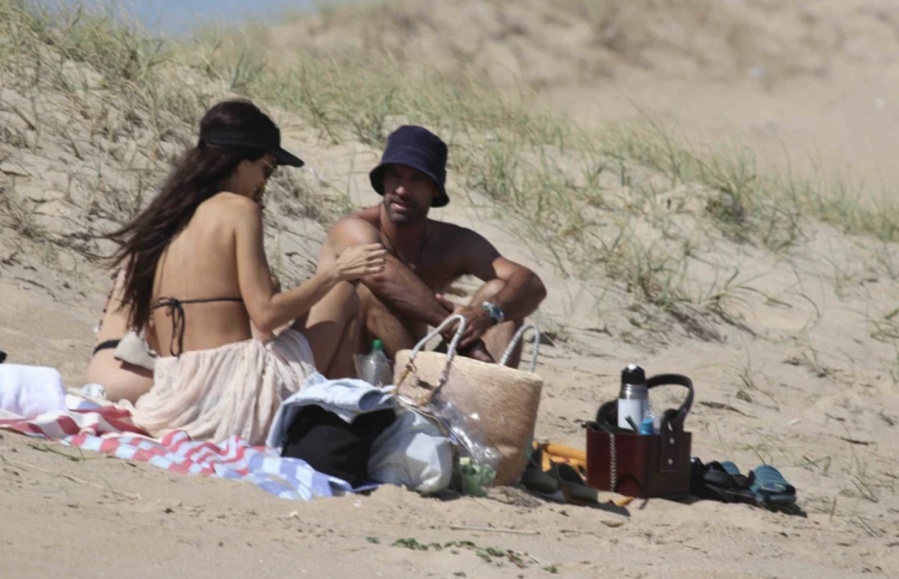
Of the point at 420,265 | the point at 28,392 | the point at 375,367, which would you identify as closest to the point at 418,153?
the point at 420,265

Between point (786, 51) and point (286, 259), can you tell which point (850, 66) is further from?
point (286, 259)

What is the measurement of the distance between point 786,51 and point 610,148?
13.6 metres

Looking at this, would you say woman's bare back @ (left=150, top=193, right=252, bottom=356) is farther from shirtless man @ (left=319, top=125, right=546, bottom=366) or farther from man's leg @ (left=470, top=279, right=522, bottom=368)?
man's leg @ (left=470, top=279, right=522, bottom=368)

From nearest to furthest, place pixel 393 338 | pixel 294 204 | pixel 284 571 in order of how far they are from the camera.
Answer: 1. pixel 284 571
2. pixel 393 338
3. pixel 294 204

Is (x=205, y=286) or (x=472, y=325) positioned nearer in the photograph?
(x=205, y=286)

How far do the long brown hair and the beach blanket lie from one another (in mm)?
404

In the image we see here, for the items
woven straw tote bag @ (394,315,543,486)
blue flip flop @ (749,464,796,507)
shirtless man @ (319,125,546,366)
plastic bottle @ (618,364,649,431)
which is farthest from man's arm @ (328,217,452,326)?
blue flip flop @ (749,464,796,507)

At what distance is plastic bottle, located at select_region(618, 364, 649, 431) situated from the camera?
4.73 m

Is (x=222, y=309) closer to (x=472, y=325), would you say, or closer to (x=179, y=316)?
(x=179, y=316)

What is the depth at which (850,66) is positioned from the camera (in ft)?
70.3

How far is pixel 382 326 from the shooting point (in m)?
5.18

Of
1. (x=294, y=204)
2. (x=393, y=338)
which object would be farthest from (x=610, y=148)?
(x=393, y=338)

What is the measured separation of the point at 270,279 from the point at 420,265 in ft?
3.87

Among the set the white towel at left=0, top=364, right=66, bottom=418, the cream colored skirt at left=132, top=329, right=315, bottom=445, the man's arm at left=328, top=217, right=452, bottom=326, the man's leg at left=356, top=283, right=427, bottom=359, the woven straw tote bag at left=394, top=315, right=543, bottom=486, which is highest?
the man's arm at left=328, top=217, right=452, bottom=326
